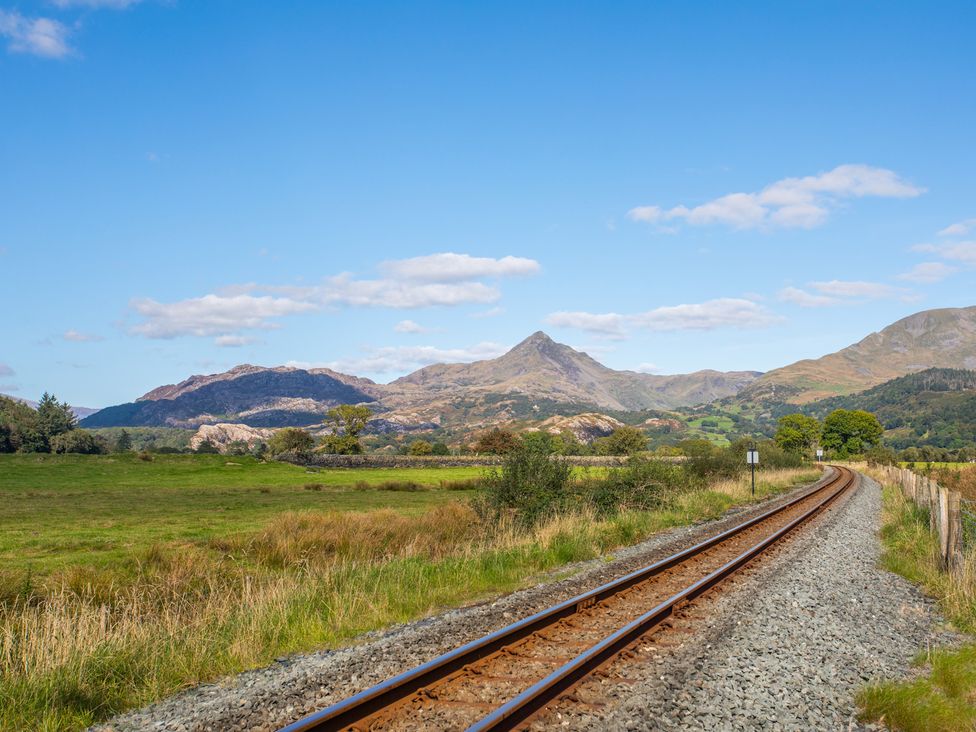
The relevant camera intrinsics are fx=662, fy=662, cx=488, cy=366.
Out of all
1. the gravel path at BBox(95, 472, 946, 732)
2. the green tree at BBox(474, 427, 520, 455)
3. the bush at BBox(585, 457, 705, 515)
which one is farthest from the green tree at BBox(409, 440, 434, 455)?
the gravel path at BBox(95, 472, 946, 732)

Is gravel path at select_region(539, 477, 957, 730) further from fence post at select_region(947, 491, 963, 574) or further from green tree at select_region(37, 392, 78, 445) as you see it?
green tree at select_region(37, 392, 78, 445)

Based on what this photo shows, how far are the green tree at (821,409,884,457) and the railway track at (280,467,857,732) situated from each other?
482 ft

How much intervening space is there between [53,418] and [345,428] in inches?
1913

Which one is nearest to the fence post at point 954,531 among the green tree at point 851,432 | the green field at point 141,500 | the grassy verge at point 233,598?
the grassy verge at point 233,598

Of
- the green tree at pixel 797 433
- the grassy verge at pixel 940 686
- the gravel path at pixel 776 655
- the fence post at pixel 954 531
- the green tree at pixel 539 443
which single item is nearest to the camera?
the grassy verge at pixel 940 686

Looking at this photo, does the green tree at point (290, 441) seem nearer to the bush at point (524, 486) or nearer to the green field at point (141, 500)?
the green field at point (141, 500)

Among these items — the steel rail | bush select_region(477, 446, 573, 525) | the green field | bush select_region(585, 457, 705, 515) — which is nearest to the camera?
the steel rail

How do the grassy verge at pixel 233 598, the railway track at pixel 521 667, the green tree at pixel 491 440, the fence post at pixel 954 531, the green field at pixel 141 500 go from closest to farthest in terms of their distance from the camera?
1. the railway track at pixel 521 667
2. the grassy verge at pixel 233 598
3. the fence post at pixel 954 531
4. the green field at pixel 141 500
5. the green tree at pixel 491 440

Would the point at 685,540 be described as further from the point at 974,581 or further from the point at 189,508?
the point at 189,508

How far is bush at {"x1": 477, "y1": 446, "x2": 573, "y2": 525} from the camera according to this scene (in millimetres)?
23219

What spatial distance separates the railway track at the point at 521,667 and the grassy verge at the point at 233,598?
2.44 metres

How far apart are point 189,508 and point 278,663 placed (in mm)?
37352

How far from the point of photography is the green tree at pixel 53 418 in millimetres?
96875

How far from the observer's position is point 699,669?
773 centimetres
